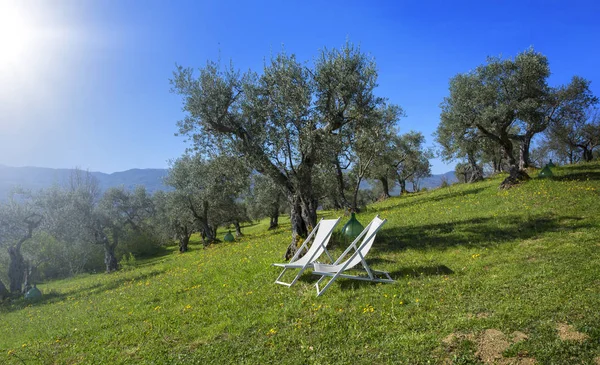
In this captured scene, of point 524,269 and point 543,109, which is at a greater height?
point 543,109

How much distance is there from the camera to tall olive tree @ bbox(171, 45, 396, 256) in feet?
41.2

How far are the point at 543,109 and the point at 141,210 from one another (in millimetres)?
47743

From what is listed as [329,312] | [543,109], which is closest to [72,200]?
[329,312]

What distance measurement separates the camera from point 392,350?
204 inches

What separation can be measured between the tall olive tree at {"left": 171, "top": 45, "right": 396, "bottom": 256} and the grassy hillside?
338 centimetres

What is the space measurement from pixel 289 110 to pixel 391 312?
8.05 m

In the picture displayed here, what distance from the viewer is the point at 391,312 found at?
21.6 feet

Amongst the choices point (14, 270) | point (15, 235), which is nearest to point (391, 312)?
point (14, 270)

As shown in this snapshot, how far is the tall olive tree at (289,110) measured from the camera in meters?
12.6

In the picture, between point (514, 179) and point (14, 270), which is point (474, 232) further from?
point (14, 270)

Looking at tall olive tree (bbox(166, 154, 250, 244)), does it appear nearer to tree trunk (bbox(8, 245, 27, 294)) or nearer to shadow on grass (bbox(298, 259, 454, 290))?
tree trunk (bbox(8, 245, 27, 294))

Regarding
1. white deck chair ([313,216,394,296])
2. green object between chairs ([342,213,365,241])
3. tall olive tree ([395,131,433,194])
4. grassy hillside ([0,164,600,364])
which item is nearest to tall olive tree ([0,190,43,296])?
grassy hillside ([0,164,600,364])

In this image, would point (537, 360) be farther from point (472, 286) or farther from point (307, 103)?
point (307, 103)

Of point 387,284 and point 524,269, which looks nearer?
point 524,269
